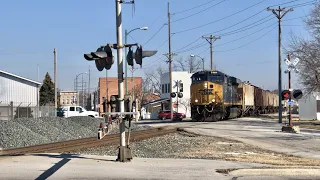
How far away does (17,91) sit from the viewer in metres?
58.0

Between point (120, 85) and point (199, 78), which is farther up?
point (199, 78)

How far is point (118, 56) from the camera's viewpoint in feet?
38.1

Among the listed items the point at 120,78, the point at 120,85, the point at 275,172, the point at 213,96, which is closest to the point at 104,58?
the point at 120,78

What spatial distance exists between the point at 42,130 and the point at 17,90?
3526 centimetres

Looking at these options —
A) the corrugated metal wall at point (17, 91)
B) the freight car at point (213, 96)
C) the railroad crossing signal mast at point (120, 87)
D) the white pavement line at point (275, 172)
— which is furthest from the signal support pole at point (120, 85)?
the corrugated metal wall at point (17, 91)

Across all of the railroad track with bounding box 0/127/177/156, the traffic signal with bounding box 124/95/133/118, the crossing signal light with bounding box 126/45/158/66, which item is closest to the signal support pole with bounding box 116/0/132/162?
the traffic signal with bounding box 124/95/133/118

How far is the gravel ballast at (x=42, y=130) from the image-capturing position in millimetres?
21156

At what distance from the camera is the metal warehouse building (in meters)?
55.9

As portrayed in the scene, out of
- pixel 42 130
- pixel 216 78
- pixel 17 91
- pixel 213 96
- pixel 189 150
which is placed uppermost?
pixel 216 78

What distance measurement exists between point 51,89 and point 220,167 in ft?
305

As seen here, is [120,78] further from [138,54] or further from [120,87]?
[138,54]

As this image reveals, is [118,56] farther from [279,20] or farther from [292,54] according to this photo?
[279,20]

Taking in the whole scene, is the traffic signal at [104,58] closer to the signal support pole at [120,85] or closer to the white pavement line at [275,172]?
the signal support pole at [120,85]

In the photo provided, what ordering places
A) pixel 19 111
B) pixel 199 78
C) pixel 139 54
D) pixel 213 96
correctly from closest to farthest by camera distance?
pixel 139 54 → pixel 213 96 → pixel 199 78 → pixel 19 111
